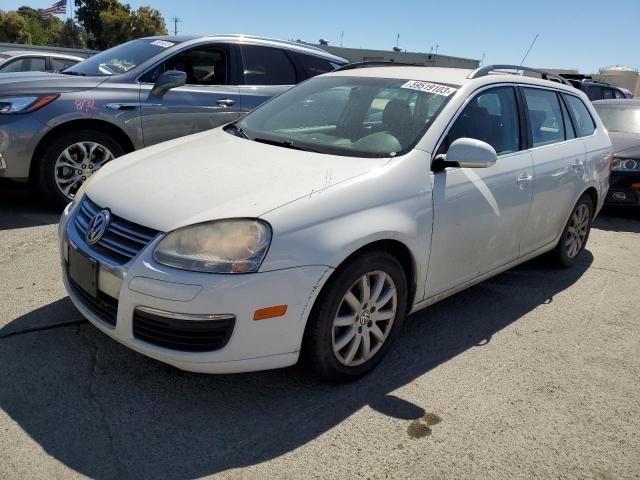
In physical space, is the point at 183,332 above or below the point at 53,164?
below

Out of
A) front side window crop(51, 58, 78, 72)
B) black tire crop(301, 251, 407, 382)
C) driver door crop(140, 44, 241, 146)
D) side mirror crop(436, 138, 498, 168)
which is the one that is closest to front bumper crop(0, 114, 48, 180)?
driver door crop(140, 44, 241, 146)

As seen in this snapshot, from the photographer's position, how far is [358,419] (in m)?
2.70

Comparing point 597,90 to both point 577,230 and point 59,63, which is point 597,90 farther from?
point 59,63

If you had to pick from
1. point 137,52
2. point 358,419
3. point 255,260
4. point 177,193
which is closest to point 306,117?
point 177,193

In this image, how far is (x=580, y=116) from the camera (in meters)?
4.96

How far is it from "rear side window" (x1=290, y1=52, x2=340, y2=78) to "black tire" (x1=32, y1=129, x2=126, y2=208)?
257cm

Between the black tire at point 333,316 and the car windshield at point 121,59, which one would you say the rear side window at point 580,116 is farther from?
the car windshield at point 121,59

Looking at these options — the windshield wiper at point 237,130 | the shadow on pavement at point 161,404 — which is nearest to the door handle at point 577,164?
the shadow on pavement at point 161,404

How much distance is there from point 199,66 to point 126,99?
95cm

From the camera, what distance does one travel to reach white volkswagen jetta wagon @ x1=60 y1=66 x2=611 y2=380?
2.50 meters

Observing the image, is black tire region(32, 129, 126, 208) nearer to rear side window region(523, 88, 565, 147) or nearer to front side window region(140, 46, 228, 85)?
front side window region(140, 46, 228, 85)

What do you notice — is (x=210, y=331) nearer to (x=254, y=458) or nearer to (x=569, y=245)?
(x=254, y=458)

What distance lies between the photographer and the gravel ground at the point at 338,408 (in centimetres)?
238

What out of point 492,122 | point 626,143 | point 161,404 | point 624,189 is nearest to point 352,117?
point 492,122
